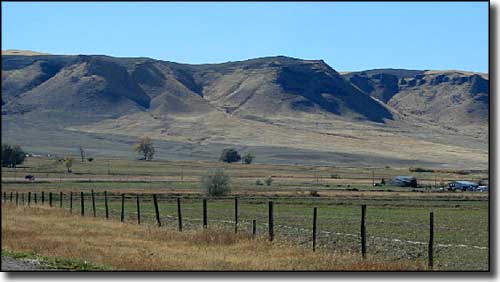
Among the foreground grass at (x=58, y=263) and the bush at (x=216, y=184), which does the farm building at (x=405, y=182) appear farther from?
the foreground grass at (x=58, y=263)

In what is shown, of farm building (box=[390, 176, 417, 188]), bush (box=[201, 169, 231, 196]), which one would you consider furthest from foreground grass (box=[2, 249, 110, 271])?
farm building (box=[390, 176, 417, 188])

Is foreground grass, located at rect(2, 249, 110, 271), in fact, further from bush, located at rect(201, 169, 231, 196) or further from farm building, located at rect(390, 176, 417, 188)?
farm building, located at rect(390, 176, 417, 188)

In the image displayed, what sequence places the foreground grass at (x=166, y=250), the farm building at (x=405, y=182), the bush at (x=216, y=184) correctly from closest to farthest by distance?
1. the foreground grass at (x=166, y=250)
2. the bush at (x=216, y=184)
3. the farm building at (x=405, y=182)

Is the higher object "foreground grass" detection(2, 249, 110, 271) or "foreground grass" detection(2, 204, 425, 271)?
"foreground grass" detection(2, 249, 110, 271)

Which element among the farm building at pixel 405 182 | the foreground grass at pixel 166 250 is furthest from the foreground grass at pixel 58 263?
the farm building at pixel 405 182

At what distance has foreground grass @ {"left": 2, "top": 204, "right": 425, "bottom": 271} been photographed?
17.2m

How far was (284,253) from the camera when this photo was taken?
19.7 metres

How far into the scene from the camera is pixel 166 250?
21.2m

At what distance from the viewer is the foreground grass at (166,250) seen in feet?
56.4

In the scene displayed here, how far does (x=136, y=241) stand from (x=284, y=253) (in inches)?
223

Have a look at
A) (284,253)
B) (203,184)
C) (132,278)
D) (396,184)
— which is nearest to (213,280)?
(132,278)

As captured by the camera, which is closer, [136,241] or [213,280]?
[213,280]

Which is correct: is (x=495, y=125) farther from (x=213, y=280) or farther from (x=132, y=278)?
(x=132, y=278)

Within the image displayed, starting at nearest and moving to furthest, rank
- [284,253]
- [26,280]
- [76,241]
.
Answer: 1. [26,280]
2. [284,253]
3. [76,241]
